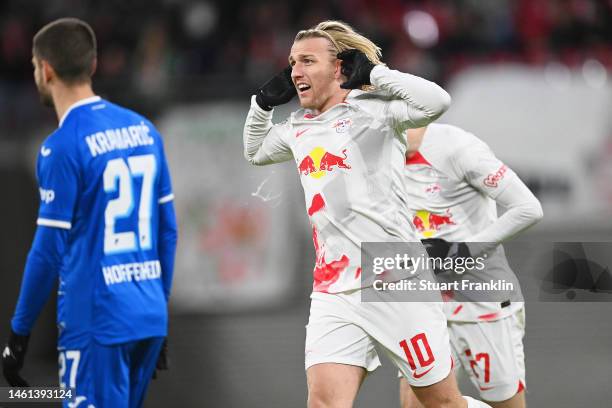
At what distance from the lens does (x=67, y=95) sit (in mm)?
4762

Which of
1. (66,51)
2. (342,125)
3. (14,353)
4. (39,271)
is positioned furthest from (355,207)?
(14,353)

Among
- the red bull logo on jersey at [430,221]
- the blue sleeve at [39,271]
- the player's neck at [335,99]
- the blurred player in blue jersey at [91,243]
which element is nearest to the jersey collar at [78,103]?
the blurred player in blue jersey at [91,243]

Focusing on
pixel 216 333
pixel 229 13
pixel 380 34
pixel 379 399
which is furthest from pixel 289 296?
pixel 229 13

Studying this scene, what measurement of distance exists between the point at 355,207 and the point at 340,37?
0.84 metres

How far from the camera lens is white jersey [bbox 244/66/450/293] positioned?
4508 mm

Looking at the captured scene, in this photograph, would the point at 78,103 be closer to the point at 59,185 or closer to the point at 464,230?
the point at 59,185

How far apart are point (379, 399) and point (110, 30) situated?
4861mm

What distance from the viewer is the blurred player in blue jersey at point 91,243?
4.55m

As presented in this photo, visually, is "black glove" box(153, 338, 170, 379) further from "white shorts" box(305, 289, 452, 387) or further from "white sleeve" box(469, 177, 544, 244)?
"white sleeve" box(469, 177, 544, 244)

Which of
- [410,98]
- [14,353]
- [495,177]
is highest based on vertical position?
[410,98]

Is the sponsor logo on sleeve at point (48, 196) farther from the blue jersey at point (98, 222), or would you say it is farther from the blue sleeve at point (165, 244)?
the blue sleeve at point (165, 244)

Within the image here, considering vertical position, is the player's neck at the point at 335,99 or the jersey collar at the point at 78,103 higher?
the jersey collar at the point at 78,103

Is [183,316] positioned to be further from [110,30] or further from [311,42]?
[311,42]

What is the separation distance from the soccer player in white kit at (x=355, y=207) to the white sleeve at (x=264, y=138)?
0.57 feet
